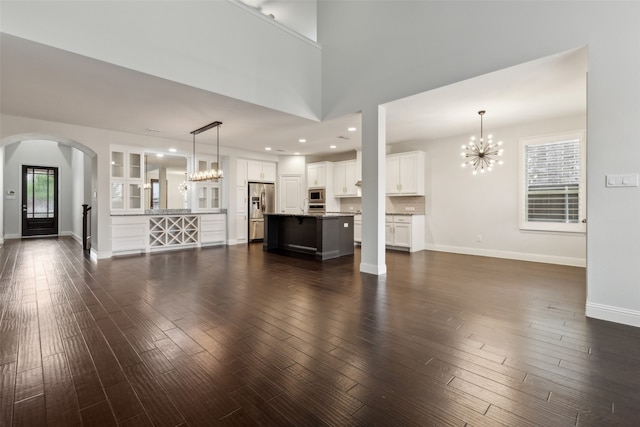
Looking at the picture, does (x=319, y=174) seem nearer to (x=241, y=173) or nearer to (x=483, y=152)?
(x=241, y=173)

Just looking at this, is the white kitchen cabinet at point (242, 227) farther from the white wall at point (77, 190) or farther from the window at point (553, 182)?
the window at point (553, 182)

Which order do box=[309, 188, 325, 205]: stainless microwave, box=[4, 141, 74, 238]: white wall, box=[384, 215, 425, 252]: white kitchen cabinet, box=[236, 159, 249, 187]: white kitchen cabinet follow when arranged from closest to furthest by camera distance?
box=[384, 215, 425, 252]: white kitchen cabinet, box=[236, 159, 249, 187]: white kitchen cabinet, box=[309, 188, 325, 205]: stainless microwave, box=[4, 141, 74, 238]: white wall

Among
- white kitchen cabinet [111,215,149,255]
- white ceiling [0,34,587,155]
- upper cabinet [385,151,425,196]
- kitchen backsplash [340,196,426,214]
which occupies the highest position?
white ceiling [0,34,587,155]

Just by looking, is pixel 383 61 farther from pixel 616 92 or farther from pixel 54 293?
pixel 54 293

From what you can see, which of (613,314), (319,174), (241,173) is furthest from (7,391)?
(319,174)

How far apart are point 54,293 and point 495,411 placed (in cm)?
484

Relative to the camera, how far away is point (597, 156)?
9.62 ft

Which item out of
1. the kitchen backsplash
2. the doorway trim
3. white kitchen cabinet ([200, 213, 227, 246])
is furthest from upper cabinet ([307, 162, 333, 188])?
the doorway trim

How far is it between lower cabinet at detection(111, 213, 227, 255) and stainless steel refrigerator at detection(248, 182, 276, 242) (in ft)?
2.89

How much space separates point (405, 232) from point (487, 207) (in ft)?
6.09

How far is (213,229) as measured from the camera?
8.47 meters

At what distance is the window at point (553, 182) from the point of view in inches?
216

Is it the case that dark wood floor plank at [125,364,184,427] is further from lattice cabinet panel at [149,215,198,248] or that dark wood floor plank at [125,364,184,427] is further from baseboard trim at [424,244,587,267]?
baseboard trim at [424,244,587,267]

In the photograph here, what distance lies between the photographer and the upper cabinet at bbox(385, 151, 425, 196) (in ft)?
24.3
